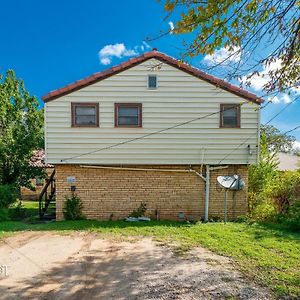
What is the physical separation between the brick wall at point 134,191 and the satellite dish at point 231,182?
0.45 m

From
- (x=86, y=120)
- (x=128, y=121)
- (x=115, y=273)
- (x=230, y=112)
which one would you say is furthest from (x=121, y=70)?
(x=115, y=273)

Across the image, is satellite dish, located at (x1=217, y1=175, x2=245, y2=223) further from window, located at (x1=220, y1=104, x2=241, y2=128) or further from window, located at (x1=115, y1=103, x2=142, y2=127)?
window, located at (x1=115, y1=103, x2=142, y2=127)

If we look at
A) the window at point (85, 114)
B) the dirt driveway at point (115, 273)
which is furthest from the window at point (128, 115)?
the dirt driveway at point (115, 273)

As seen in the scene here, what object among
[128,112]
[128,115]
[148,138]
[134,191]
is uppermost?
[128,112]

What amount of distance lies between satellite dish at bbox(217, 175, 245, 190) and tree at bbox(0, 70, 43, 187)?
10.4 meters

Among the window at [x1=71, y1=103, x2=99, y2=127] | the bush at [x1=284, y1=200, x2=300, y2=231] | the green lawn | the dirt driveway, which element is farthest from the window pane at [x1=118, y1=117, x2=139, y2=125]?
the bush at [x1=284, y1=200, x2=300, y2=231]

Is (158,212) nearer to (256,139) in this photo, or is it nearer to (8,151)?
(256,139)

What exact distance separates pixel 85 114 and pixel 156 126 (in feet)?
9.30

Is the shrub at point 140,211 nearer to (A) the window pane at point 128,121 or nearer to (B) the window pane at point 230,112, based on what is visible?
(A) the window pane at point 128,121

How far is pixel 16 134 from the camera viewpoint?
16828 millimetres

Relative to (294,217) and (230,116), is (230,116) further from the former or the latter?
(294,217)

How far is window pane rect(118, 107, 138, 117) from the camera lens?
1213 cm

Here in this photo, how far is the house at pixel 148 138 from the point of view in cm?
1201

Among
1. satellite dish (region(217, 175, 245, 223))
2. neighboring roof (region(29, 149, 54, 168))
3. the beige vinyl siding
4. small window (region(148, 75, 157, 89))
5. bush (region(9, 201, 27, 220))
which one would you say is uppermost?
small window (region(148, 75, 157, 89))
